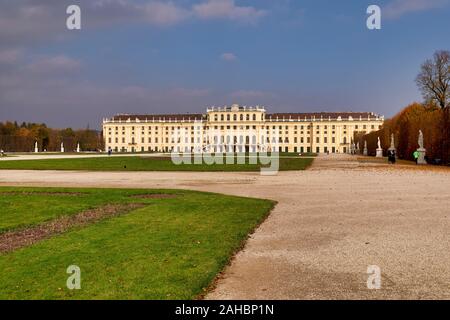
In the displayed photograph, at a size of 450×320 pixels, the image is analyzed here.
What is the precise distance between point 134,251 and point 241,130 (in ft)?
363

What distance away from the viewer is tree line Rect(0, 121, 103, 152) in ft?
288

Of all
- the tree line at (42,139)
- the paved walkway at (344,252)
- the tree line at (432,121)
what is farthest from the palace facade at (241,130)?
the paved walkway at (344,252)

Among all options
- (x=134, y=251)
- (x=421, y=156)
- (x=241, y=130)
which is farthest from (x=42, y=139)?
(x=134, y=251)

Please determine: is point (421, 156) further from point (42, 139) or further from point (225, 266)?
point (42, 139)

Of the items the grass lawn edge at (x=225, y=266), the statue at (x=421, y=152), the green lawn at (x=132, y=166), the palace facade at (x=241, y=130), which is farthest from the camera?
the palace facade at (x=241, y=130)

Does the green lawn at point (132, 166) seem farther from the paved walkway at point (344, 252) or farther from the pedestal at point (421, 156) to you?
the paved walkway at point (344, 252)

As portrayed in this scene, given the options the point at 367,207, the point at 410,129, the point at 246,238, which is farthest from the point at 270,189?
the point at 410,129

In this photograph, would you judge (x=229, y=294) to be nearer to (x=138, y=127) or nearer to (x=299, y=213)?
(x=299, y=213)

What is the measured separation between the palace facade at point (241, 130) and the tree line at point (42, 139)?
41.8 feet

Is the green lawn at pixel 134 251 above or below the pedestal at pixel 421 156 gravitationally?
below

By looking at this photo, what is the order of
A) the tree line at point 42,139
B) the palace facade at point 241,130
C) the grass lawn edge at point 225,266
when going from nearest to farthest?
the grass lawn edge at point 225,266, the tree line at point 42,139, the palace facade at point 241,130

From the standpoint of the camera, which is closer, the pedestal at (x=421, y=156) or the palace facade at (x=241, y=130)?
the pedestal at (x=421, y=156)

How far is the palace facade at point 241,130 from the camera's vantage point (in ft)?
380
